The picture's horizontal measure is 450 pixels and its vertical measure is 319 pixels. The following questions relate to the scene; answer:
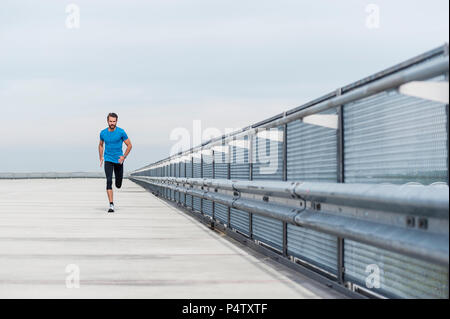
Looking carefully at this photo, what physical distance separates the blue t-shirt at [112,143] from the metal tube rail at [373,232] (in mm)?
8230

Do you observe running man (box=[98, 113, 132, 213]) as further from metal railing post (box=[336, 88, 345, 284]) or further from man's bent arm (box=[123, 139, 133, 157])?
metal railing post (box=[336, 88, 345, 284])

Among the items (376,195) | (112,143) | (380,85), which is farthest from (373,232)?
(112,143)

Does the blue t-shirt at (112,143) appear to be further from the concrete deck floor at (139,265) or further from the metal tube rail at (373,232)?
the metal tube rail at (373,232)

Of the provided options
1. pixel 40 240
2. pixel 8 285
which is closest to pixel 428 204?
pixel 8 285

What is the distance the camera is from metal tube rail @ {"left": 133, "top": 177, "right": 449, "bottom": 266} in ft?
11.4

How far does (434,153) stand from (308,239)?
2361 mm

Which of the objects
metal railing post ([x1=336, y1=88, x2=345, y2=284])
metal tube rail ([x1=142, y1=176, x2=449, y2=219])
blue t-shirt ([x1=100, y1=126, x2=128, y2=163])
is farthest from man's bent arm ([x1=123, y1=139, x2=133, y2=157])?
metal railing post ([x1=336, y1=88, x2=345, y2=284])

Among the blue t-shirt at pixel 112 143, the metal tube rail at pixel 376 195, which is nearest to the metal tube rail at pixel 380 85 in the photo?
the metal tube rail at pixel 376 195

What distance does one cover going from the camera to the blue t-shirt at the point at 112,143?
14.5 meters

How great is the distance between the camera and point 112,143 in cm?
1452

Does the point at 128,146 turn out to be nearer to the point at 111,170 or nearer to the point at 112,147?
the point at 112,147

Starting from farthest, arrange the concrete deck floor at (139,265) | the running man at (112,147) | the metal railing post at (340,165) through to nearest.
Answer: the running man at (112,147), the metal railing post at (340,165), the concrete deck floor at (139,265)

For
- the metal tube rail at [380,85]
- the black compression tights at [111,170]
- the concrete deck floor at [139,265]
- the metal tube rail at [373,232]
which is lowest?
the concrete deck floor at [139,265]

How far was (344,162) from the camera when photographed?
17.4ft
